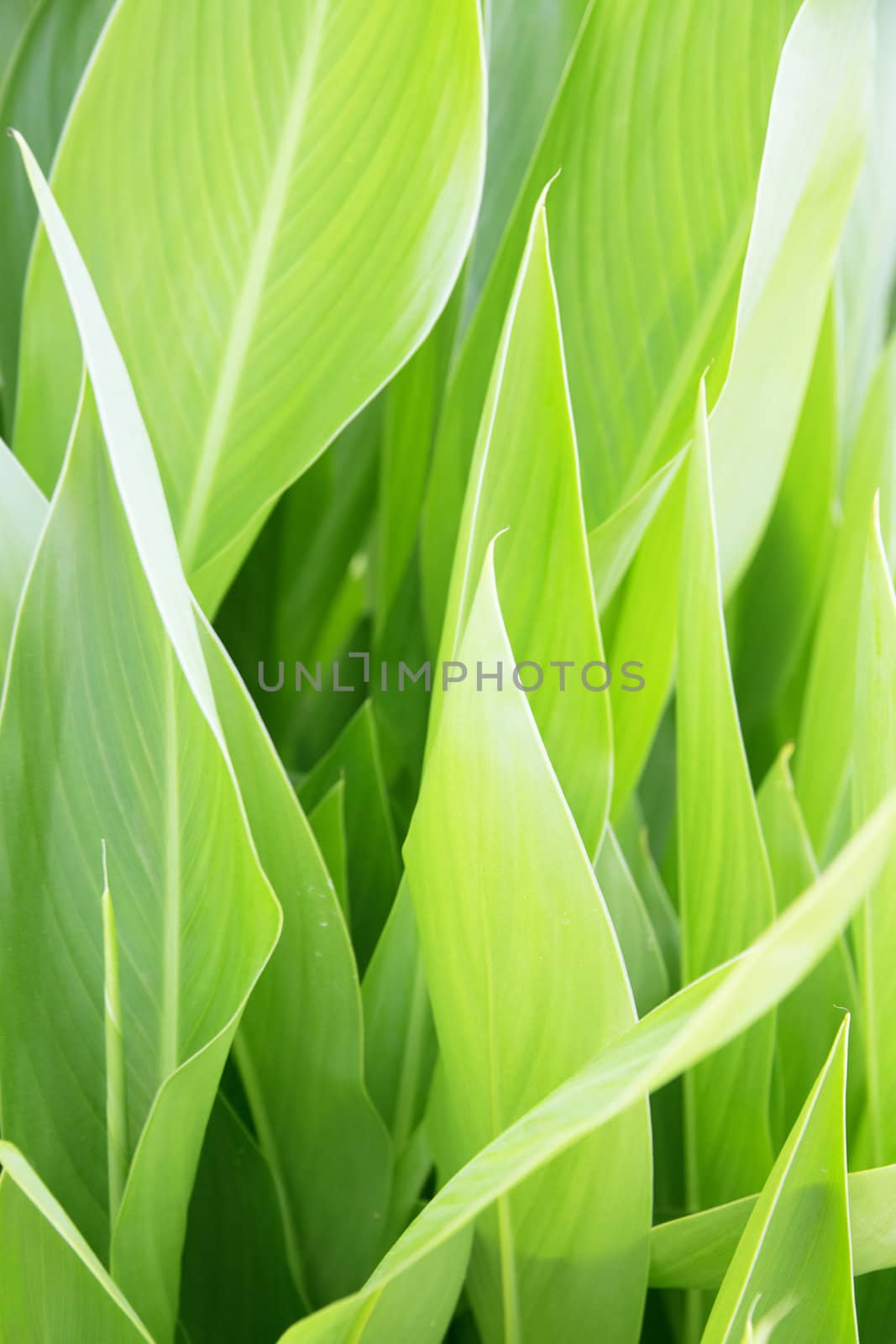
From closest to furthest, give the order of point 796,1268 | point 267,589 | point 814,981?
point 796,1268, point 814,981, point 267,589

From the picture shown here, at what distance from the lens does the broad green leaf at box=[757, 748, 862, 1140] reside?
1.18 feet

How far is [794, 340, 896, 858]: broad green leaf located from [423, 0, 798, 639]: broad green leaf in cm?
8

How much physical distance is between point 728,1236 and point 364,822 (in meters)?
0.19

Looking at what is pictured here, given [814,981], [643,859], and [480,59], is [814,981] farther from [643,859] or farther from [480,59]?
[480,59]

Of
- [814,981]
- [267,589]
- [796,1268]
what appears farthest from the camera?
[267,589]

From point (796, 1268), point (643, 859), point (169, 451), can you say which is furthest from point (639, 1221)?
point (169, 451)

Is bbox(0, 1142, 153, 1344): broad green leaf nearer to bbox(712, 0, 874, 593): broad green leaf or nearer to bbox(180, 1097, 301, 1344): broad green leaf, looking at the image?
bbox(180, 1097, 301, 1344): broad green leaf

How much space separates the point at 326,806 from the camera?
0.37 metres

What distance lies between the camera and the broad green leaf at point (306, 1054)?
303 mm

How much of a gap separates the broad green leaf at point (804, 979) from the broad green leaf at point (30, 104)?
307mm

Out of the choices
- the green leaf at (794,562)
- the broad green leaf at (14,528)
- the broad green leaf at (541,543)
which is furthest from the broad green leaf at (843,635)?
the broad green leaf at (14,528)

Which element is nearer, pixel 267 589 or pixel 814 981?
pixel 814 981

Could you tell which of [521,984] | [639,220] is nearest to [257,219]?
[639,220]

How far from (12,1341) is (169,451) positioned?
24 centimetres
